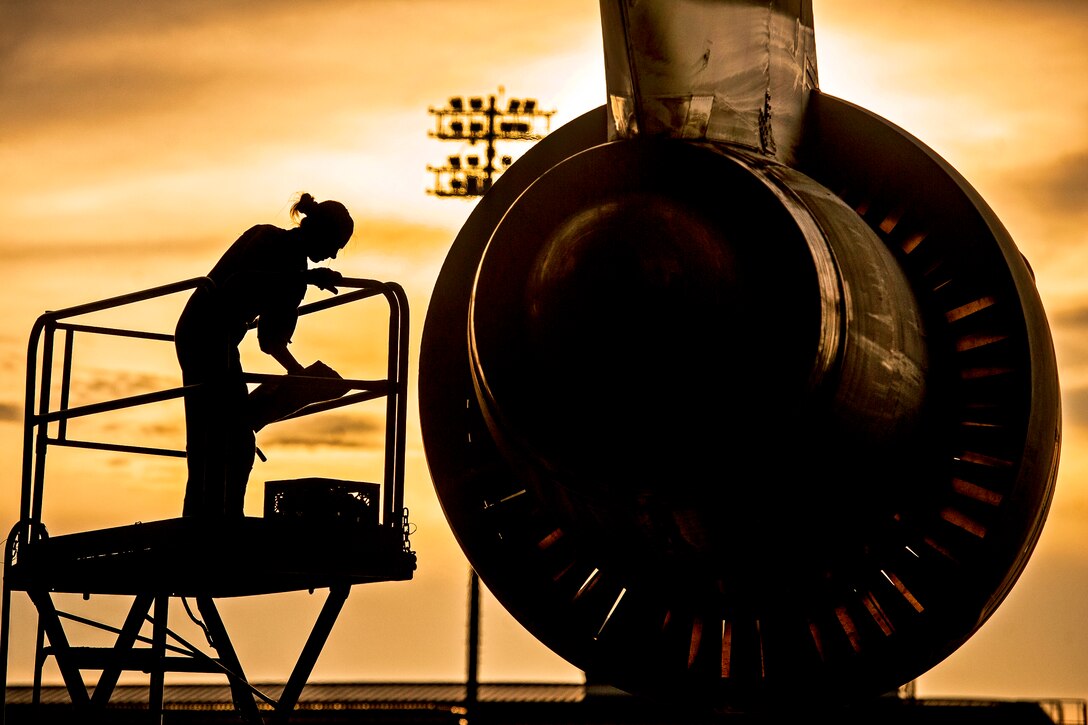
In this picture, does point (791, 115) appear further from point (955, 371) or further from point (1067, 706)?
point (1067, 706)

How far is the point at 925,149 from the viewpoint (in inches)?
272

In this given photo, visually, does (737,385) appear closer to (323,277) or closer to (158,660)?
(323,277)

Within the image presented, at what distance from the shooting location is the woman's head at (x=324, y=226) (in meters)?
9.28

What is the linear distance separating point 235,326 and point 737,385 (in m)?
4.96

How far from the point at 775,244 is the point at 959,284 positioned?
1486mm

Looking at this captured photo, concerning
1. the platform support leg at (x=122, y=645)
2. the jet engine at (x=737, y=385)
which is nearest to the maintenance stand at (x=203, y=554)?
the platform support leg at (x=122, y=645)

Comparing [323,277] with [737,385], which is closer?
[737,385]

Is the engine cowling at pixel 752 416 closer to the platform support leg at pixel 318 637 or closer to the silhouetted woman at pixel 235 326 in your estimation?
the silhouetted woman at pixel 235 326

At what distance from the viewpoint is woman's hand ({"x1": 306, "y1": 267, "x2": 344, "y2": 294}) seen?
946 cm

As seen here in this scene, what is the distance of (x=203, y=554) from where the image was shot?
30.1 feet

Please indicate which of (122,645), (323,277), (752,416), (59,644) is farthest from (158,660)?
(752,416)

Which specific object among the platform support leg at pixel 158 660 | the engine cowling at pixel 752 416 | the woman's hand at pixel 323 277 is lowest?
the platform support leg at pixel 158 660

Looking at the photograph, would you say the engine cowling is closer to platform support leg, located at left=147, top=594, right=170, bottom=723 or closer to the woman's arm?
the woman's arm

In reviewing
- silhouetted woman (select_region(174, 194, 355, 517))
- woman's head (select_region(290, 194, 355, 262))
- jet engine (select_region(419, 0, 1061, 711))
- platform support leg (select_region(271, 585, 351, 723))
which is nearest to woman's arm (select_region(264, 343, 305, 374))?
silhouetted woman (select_region(174, 194, 355, 517))
